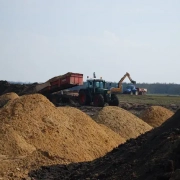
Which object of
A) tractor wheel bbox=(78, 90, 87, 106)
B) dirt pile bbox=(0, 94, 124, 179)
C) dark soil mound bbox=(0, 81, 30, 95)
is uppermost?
dark soil mound bbox=(0, 81, 30, 95)

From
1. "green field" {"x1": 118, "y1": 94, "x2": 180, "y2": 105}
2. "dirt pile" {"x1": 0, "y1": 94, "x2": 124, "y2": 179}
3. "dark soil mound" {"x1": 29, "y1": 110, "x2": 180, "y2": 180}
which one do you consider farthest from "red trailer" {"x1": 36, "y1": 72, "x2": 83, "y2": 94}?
"dark soil mound" {"x1": 29, "y1": 110, "x2": 180, "y2": 180}

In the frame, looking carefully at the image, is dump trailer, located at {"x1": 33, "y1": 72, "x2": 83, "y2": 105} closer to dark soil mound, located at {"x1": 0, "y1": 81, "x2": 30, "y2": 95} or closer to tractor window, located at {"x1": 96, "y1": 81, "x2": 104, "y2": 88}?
tractor window, located at {"x1": 96, "y1": 81, "x2": 104, "y2": 88}

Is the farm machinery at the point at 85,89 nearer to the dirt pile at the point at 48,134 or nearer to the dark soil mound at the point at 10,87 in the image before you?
the dark soil mound at the point at 10,87

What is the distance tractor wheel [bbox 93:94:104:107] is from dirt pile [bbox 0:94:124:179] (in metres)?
13.1

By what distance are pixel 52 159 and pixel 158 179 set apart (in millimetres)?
4564

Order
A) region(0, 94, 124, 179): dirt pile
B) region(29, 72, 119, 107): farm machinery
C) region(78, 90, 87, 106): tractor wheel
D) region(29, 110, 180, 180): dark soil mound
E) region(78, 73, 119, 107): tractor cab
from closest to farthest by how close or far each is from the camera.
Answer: region(29, 110, 180, 180): dark soil mound < region(0, 94, 124, 179): dirt pile < region(29, 72, 119, 107): farm machinery < region(78, 73, 119, 107): tractor cab < region(78, 90, 87, 106): tractor wheel

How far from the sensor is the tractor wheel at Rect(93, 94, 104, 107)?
28.0 m

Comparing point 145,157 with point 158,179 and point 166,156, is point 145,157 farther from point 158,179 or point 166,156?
point 158,179

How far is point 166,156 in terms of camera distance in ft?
23.3

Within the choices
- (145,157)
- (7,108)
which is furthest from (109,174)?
(7,108)

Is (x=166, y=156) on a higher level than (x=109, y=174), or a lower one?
higher

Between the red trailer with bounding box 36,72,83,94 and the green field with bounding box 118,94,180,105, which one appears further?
the green field with bounding box 118,94,180,105

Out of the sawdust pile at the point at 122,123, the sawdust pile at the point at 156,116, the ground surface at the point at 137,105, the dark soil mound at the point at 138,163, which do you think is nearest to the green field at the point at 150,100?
the ground surface at the point at 137,105

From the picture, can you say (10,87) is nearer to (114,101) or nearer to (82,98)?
(82,98)
